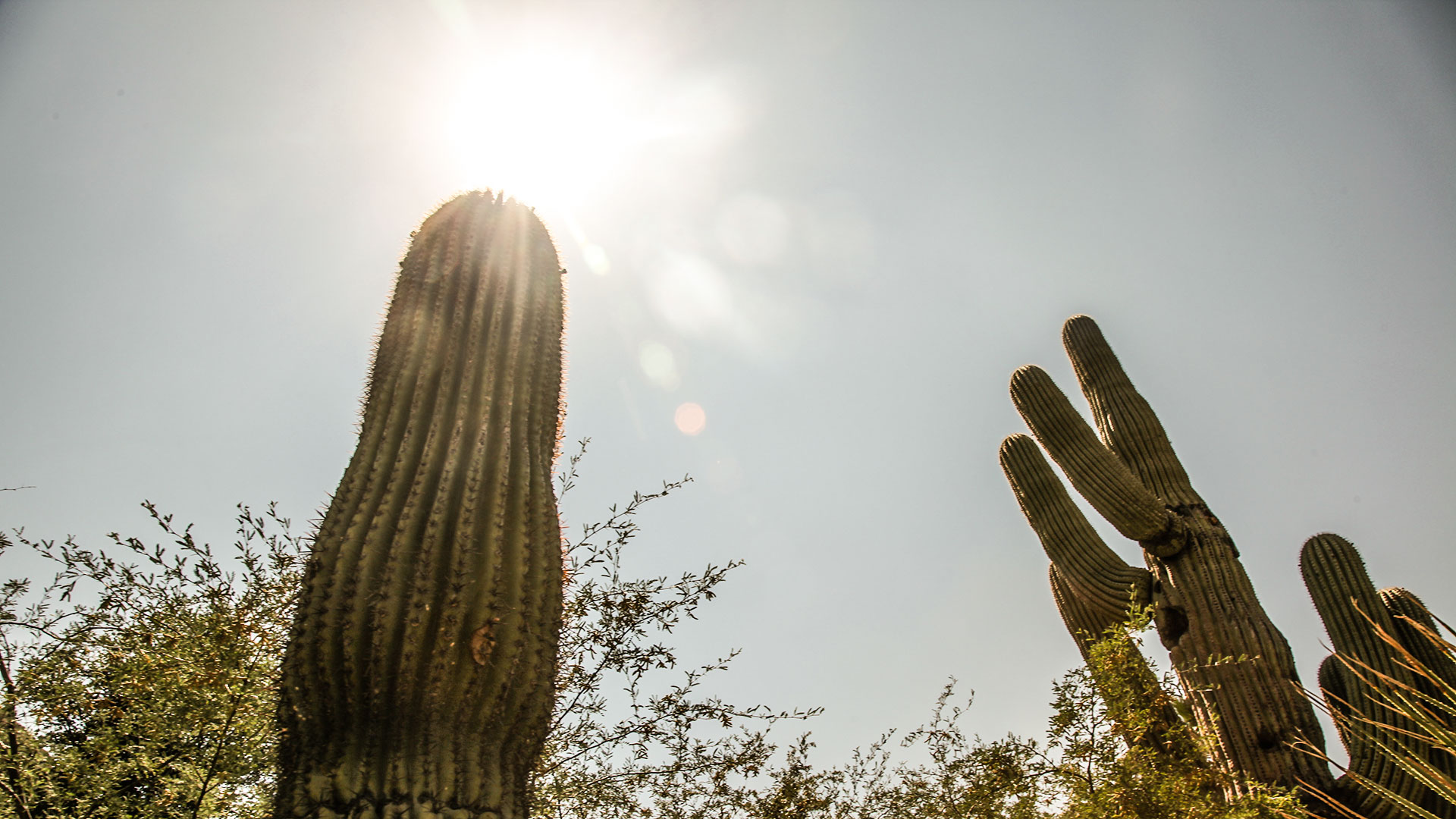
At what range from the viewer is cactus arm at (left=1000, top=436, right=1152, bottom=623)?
6.43m

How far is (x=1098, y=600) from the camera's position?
6.44 metres

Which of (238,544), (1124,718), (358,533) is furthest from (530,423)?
(1124,718)

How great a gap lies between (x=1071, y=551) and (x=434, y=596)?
557cm

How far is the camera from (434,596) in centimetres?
267

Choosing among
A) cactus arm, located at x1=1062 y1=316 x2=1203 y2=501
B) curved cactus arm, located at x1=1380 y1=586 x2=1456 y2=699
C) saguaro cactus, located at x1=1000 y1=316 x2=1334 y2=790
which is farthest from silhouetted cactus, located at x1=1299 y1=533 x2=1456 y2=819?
cactus arm, located at x1=1062 y1=316 x2=1203 y2=501

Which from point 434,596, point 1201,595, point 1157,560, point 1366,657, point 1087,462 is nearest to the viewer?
point 434,596

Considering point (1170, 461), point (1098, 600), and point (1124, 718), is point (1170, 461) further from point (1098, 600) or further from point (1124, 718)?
point (1124, 718)

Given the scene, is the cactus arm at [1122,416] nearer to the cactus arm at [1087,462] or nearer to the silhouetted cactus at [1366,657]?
the cactus arm at [1087,462]

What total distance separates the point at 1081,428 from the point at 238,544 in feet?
20.1

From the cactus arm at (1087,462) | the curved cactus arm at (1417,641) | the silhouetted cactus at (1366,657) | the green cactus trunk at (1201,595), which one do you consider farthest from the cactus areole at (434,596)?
the curved cactus arm at (1417,641)

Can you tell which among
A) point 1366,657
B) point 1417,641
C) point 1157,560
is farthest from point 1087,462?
point 1417,641

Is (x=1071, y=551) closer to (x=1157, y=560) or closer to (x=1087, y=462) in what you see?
(x=1157, y=560)

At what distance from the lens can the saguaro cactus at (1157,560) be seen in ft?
18.3

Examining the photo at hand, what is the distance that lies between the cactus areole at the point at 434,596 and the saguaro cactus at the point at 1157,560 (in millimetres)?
4225
